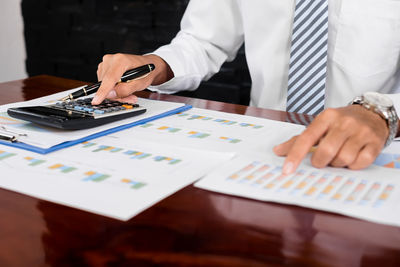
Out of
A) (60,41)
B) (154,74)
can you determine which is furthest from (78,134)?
(60,41)

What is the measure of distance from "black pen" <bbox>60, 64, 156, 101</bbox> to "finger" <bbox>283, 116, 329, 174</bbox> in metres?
0.46

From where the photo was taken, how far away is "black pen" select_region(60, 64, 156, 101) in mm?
960

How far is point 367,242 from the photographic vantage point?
0.47 m

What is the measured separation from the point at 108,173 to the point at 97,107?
0.27 m

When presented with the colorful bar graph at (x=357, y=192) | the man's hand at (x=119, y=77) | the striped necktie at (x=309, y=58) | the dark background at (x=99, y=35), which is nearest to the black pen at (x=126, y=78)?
the man's hand at (x=119, y=77)

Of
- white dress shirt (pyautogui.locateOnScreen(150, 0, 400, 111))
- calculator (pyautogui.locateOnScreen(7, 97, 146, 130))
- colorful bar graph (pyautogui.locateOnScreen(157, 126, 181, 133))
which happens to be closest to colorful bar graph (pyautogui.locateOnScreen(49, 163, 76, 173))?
calculator (pyautogui.locateOnScreen(7, 97, 146, 130))

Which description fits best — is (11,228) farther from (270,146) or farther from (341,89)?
(341,89)

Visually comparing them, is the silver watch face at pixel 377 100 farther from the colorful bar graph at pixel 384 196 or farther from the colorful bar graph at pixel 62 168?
the colorful bar graph at pixel 62 168

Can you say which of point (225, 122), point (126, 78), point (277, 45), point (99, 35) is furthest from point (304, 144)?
point (99, 35)

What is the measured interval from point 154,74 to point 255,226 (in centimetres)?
70

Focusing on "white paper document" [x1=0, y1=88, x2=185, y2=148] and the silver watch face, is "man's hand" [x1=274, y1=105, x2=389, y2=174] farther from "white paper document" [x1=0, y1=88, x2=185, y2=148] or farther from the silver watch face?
"white paper document" [x1=0, y1=88, x2=185, y2=148]

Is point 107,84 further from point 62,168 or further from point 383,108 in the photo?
point 383,108

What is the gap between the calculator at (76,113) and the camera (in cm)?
75

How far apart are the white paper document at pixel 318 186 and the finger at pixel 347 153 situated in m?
0.01
